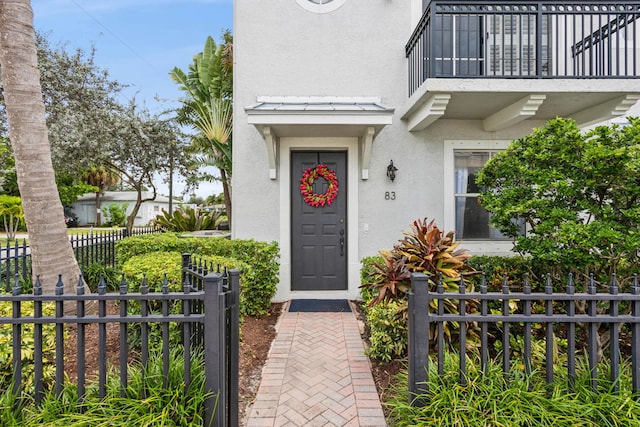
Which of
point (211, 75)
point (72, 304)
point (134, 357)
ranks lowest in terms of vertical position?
point (134, 357)

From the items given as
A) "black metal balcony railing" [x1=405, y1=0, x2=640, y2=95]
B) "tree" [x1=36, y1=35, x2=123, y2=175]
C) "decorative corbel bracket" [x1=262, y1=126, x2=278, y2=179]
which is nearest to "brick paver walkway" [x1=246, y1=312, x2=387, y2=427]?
"decorative corbel bracket" [x1=262, y1=126, x2=278, y2=179]

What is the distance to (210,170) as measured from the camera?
13.7 metres

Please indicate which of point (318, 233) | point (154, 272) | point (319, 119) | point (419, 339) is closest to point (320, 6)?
point (319, 119)

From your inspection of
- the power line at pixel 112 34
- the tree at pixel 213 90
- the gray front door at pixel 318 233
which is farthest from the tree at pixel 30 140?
the power line at pixel 112 34

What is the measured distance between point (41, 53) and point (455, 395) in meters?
15.4

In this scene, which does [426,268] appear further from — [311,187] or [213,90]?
[213,90]

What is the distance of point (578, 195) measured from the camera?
346cm

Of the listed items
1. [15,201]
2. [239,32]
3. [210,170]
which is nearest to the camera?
[239,32]

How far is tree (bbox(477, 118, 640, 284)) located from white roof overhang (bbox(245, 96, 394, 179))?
6.43ft

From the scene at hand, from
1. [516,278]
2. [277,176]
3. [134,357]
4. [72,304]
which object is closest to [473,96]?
[516,278]

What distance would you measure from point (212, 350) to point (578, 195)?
3912mm

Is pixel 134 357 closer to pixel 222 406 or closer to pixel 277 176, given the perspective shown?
pixel 222 406

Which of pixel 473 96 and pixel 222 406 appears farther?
pixel 473 96

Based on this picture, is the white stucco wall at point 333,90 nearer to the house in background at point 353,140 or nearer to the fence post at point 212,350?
the house in background at point 353,140
